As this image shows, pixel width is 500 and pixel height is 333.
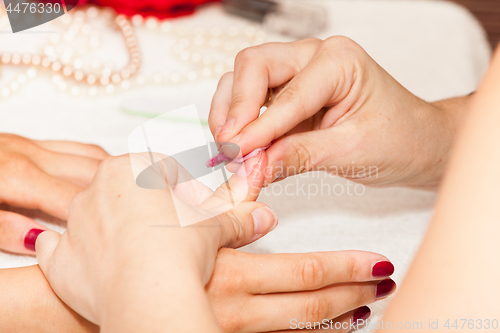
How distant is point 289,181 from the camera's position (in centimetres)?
76

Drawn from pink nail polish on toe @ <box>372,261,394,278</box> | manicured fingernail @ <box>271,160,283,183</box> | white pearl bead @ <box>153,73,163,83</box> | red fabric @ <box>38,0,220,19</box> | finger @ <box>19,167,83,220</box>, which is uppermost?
red fabric @ <box>38,0,220,19</box>

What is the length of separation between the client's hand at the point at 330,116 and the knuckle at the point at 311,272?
130 mm

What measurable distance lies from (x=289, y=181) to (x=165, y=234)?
1.30 ft

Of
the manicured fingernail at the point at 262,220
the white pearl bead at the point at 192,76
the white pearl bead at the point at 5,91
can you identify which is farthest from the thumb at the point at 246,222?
the white pearl bead at the point at 5,91

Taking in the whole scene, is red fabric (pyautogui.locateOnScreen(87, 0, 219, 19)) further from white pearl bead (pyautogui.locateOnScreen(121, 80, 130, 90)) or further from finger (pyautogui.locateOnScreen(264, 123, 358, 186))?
finger (pyautogui.locateOnScreen(264, 123, 358, 186))

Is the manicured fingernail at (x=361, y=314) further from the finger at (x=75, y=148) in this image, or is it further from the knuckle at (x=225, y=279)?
the finger at (x=75, y=148)

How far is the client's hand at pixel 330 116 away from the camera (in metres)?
0.57

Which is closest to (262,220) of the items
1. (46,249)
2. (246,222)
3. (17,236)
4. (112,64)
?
(246,222)

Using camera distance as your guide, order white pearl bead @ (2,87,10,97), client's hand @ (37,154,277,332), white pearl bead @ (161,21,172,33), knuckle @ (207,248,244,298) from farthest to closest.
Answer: white pearl bead @ (161,21,172,33) → white pearl bead @ (2,87,10,97) → knuckle @ (207,248,244,298) → client's hand @ (37,154,277,332)

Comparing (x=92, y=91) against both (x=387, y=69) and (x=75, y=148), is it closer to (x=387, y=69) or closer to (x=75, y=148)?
(x=75, y=148)

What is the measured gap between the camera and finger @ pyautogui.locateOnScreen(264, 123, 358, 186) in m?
0.57

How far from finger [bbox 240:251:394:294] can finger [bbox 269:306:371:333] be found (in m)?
0.05

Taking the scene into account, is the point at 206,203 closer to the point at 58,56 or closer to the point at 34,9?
the point at 58,56

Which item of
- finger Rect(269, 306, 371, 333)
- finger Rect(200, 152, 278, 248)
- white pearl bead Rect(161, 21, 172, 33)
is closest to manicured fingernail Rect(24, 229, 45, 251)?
finger Rect(200, 152, 278, 248)
